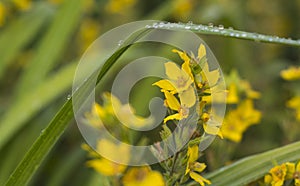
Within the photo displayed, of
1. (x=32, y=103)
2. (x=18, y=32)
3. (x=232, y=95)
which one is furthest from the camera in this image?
(x=18, y=32)

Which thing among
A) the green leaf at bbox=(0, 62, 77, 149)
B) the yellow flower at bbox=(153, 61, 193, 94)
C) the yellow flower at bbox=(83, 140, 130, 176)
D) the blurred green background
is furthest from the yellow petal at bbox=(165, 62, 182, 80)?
the green leaf at bbox=(0, 62, 77, 149)

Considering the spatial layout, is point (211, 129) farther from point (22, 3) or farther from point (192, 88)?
point (22, 3)

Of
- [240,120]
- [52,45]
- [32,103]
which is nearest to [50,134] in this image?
[240,120]

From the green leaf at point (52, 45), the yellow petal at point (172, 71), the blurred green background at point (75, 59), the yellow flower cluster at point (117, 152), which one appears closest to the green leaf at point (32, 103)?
the blurred green background at point (75, 59)

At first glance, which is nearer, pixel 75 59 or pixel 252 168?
pixel 252 168

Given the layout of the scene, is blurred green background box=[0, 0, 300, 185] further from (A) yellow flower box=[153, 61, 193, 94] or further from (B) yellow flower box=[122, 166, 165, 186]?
(A) yellow flower box=[153, 61, 193, 94]

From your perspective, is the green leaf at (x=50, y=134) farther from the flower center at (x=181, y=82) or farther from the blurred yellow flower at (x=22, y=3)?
the blurred yellow flower at (x=22, y=3)
